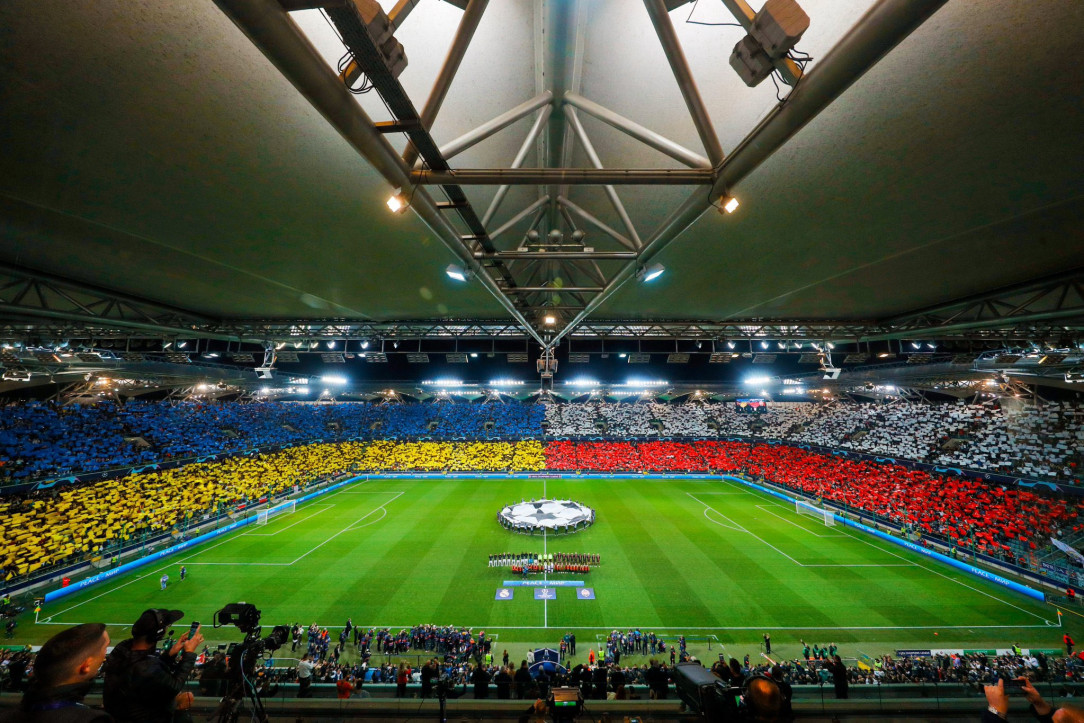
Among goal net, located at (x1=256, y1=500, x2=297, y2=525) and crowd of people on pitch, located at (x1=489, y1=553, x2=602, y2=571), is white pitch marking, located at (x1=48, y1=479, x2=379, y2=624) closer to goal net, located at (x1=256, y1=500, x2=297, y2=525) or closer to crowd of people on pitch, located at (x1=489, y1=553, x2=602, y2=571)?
goal net, located at (x1=256, y1=500, x2=297, y2=525)

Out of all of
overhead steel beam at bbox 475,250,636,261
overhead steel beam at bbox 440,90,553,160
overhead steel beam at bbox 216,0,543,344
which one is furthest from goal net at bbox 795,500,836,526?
overhead steel beam at bbox 216,0,543,344

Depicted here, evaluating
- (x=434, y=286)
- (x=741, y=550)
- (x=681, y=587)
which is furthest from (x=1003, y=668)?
(x=434, y=286)

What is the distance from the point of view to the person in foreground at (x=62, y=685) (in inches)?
84.6

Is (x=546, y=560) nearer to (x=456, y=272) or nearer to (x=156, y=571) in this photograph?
(x=456, y=272)

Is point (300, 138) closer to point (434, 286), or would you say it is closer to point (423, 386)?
point (434, 286)

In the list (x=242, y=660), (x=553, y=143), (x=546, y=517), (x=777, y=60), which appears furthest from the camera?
(x=546, y=517)

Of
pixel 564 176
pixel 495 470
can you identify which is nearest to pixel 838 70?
pixel 564 176

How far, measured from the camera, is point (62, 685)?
2.26 meters

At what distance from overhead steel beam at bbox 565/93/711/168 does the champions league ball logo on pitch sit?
19.4m

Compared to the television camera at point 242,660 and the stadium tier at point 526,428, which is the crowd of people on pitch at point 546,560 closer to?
the television camera at point 242,660

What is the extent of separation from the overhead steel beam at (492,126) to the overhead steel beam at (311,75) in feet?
1.40

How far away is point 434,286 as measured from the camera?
888cm

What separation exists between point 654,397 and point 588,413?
27.2ft

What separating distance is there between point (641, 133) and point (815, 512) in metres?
28.1
